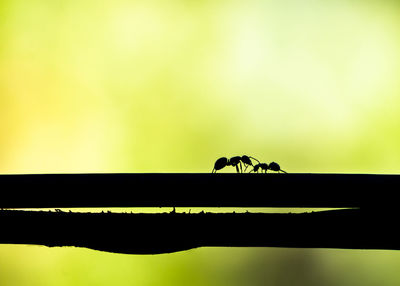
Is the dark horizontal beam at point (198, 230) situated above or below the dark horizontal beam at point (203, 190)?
below

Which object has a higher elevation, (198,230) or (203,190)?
(203,190)

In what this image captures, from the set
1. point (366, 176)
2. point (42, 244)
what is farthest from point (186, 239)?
point (366, 176)

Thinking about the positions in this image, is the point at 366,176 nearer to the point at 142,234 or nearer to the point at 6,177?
the point at 142,234

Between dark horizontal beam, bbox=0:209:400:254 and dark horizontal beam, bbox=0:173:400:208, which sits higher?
dark horizontal beam, bbox=0:173:400:208
